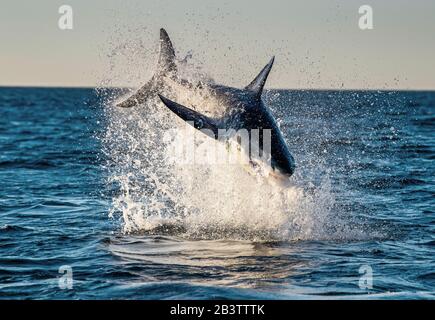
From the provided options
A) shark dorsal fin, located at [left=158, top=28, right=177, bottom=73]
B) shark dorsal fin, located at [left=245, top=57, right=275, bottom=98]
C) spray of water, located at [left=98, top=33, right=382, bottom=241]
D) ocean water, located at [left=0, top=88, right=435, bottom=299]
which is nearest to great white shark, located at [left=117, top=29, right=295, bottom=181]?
shark dorsal fin, located at [left=245, top=57, right=275, bottom=98]

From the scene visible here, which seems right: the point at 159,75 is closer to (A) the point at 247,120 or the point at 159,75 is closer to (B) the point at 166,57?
(B) the point at 166,57

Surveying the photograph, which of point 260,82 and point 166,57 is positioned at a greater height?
point 166,57

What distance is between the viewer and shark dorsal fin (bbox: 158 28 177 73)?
15.1 metres

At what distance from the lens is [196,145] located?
14.9m

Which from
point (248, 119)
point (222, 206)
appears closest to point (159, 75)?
point (222, 206)

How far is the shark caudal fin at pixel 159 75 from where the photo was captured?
15062 millimetres

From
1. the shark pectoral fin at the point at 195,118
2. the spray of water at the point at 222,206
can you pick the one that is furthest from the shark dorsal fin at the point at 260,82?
the shark pectoral fin at the point at 195,118

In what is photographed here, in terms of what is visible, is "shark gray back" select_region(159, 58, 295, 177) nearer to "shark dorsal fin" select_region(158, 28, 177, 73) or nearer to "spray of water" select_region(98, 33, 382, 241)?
"spray of water" select_region(98, 33, 382, 241)

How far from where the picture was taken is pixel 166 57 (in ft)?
49.7

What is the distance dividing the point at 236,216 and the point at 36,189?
7036mm

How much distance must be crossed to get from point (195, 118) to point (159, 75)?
2848 mm

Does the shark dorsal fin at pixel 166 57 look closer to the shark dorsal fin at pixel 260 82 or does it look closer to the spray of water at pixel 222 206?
the spray of water at pixel 222 206

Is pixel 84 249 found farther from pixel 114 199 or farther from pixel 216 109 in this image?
pixel 114 199

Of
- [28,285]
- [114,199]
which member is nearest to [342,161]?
[114,199]
